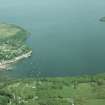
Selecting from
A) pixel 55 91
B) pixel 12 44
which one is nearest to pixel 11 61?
pixel 12 44

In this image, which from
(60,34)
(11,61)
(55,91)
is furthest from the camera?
(60,34)

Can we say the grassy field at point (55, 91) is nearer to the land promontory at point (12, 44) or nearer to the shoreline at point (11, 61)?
the shoreline at point (11, 61)

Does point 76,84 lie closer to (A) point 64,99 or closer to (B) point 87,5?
(A) point 64,99

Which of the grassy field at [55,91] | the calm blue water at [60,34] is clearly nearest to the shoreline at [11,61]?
the calm blue water at [60,34]

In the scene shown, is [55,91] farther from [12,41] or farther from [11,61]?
[12,41]

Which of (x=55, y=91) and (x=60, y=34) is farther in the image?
(x=60, y=34)

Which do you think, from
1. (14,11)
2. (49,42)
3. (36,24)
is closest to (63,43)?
(49,42)

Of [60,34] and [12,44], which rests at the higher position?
[60,34]
